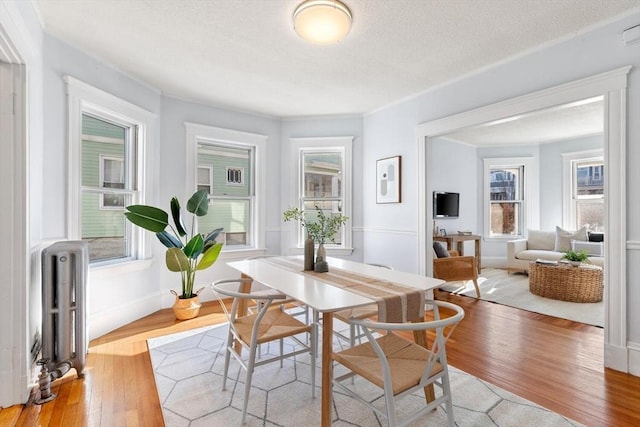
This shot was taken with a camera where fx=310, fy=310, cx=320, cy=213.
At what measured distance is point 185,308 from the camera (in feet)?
10.9

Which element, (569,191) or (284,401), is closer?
(284,401)

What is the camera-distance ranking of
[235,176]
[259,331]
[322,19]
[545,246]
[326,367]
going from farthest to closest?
[545,246] < [235,176] < [322,19] < [259,331] < [326,367]

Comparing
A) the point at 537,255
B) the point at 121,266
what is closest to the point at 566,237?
the point at 537,255

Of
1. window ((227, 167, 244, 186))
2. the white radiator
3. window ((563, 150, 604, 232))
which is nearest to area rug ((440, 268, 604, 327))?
window ((563, 150, 604, 232))

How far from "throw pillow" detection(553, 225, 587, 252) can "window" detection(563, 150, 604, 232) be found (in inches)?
19.9

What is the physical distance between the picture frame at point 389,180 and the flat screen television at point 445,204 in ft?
6.60

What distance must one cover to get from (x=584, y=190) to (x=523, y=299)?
3.39m

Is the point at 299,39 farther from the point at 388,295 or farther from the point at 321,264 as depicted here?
the point at 388,295

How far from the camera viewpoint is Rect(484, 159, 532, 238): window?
6.44 meters

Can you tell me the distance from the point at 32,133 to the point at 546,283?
5.57 meters

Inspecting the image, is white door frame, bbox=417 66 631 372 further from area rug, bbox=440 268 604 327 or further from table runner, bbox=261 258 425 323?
table runner, bbox=261 258 425 323

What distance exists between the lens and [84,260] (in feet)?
7.24

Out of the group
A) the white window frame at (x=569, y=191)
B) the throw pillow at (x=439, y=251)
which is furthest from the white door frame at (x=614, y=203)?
the white window frame at (x=569, y=191)

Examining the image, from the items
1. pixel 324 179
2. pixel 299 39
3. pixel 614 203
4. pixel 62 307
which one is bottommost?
pixel 62 307
